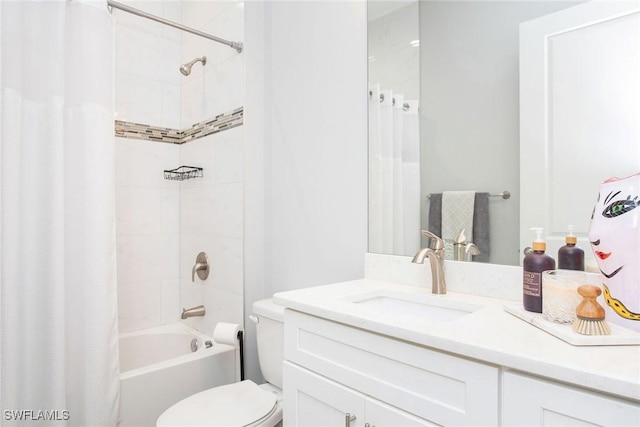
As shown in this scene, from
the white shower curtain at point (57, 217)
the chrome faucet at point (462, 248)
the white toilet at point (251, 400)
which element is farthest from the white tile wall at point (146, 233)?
the chrome faucet at point (462, 248)

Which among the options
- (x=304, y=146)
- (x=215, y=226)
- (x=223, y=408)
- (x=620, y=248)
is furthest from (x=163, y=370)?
(x=620, y=248)

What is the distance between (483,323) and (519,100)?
658 millimetres

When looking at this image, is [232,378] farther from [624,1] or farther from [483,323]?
[624,1]

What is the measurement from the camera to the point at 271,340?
1598mm

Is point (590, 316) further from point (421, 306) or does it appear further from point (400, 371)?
point (421, 306)

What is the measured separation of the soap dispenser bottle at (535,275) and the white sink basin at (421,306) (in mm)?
151

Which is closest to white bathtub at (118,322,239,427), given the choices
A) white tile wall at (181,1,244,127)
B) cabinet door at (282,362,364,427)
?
cabinet door at (282,362,364,427)

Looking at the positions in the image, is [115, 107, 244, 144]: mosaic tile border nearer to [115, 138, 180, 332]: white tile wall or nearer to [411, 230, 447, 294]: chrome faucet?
[115, 138, 180, 332]: white tile wall

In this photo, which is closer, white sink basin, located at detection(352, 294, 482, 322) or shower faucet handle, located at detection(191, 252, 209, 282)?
white sink basin, located at detection(352, 294, 482, 322)

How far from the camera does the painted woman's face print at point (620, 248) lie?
0.71m

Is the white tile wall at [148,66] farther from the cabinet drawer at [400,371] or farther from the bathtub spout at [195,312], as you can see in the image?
the cabinet drawer at [400,371]

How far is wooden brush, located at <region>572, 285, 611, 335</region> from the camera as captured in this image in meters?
0.69

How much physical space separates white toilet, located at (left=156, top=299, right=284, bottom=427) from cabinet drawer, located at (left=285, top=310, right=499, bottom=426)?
43cm

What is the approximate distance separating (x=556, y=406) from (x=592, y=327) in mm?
178
